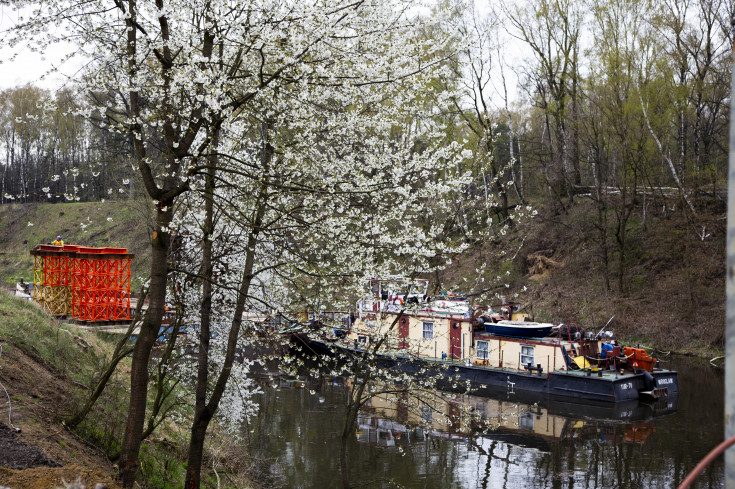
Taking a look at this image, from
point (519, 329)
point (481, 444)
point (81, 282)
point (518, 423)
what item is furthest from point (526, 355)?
point (81, 282)

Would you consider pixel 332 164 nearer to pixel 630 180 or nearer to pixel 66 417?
pixel 66 417

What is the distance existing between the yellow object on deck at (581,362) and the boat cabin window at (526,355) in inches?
65.6

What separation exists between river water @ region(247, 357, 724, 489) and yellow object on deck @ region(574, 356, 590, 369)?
2.63m

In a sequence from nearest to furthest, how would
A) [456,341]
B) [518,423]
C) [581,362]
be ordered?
[518,423] → [581,362] → [456,341]

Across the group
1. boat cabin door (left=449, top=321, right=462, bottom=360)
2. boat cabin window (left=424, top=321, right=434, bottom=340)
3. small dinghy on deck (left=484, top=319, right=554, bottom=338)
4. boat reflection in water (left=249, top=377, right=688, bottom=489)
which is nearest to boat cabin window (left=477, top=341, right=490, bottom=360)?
small dinghy on deck (left=484, top=319, right=554, bottom=338)

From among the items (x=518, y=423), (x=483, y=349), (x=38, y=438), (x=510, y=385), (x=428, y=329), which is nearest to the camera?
(x=38, y=438)

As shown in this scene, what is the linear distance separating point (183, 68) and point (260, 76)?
76 centimetres

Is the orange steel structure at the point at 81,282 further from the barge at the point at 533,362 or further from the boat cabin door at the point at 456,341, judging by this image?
the boat cabin door at the point at 456,341

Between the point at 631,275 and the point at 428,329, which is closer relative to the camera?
the point at 428,329

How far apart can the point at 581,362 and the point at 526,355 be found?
2016mm

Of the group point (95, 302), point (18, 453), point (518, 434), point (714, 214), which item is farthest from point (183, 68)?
point (714, 214)

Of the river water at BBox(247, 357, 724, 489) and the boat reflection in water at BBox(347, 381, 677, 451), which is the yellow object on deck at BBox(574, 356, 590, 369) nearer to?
the boat reflection in water at BBox(347, 381, 677, 451)

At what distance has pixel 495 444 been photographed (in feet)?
51.9

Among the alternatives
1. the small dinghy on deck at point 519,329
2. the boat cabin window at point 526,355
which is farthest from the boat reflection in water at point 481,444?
the small dinghy on deck at point 519,329
